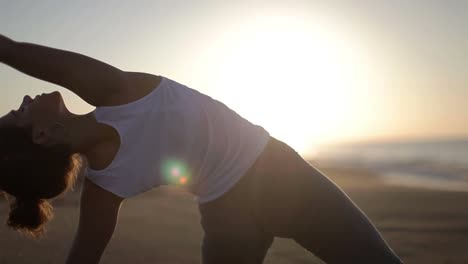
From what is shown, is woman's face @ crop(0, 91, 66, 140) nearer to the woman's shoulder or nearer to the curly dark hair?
the curly dark hair

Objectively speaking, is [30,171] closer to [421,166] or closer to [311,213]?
[311,213]

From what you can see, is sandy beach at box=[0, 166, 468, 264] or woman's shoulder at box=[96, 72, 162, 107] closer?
woman's shoulder at box=[96, 72, 162, 107]

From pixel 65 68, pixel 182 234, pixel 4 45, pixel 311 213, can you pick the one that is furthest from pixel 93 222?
pixel 182 234

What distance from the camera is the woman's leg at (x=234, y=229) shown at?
2.47 meters

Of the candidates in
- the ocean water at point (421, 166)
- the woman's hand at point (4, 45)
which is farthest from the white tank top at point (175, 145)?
the ocean water at point (421, 166)

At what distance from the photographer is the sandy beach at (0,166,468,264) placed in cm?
732

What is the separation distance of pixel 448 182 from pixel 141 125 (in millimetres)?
23893

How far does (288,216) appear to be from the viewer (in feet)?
8.05

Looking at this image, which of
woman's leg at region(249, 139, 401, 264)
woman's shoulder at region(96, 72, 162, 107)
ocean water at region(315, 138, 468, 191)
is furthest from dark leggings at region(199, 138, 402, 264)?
ocean water at region(315, 138, 468, 191)

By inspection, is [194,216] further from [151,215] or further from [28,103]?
[28,103]

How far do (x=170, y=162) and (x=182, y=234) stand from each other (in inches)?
266

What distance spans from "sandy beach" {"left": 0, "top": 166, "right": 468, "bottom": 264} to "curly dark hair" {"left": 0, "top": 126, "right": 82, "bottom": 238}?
437cm

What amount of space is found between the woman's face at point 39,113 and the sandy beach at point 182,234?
15.2 ft

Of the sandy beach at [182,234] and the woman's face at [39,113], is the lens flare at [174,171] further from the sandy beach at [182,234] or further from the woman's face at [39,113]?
the sandy beach at [182,234]
